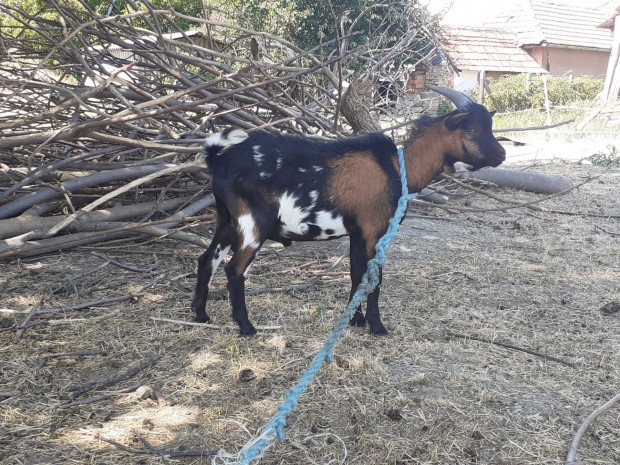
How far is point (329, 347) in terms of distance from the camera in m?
2.79

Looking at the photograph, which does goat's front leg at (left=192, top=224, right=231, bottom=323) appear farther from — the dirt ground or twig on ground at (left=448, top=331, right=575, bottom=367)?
twig on ground at (left=448, top=331, right=575, bottom=367)

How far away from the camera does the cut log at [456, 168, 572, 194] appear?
8.52 meters

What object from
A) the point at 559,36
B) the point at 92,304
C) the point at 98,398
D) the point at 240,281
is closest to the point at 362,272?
the point at 240,281

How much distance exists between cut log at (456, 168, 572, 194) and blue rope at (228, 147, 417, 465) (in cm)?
519

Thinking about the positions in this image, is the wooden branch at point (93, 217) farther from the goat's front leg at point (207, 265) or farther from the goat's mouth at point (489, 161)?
the goat's mouth at point (489, 161)

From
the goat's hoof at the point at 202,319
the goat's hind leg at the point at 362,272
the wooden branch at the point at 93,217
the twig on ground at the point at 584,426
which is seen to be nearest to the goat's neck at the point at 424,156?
the goat's hind leg at the point at 362,272

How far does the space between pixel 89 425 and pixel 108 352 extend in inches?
31.4

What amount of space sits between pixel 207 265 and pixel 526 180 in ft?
20.6

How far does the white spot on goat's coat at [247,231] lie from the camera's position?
3.56 metres

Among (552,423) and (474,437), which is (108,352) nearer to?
(474,437)

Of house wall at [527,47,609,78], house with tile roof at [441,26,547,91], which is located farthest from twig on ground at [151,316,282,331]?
house wall at [527,47,609,78]

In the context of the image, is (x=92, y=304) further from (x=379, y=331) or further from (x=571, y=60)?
(x=571, y=60)

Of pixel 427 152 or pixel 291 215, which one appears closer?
pixel 291 215

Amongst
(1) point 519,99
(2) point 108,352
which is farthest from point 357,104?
(1) point 519,99
